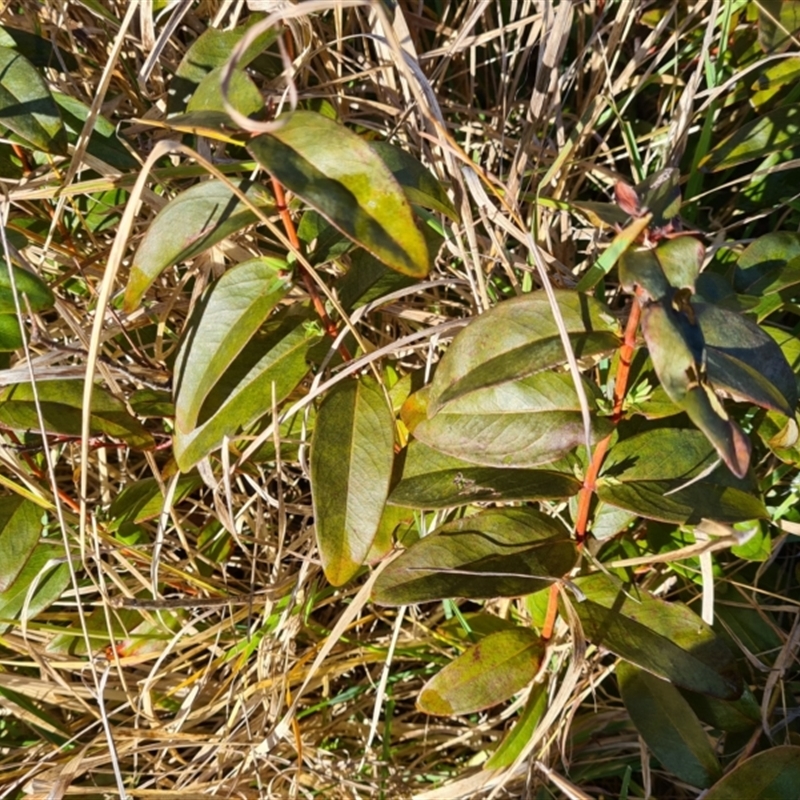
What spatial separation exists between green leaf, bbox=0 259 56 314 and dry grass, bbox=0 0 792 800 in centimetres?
13

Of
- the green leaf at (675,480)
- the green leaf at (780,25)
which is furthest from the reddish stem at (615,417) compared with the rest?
the green leaf at (780,25)

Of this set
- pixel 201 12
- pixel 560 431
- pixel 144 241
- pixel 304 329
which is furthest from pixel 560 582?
pixel 201 12

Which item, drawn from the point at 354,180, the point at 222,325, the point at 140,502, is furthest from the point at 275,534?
the point at 354,180

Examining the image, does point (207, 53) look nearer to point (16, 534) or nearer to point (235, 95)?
point (235, 95)

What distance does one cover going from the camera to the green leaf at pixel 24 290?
1.02 m

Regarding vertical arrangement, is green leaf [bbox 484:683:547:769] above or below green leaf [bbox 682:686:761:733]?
below

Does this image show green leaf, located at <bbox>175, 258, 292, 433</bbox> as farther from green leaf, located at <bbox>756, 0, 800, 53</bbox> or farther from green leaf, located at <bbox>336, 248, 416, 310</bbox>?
green leaf, located at <bbox>756, 0, 800, 53</bbox>

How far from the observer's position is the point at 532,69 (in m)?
1.56

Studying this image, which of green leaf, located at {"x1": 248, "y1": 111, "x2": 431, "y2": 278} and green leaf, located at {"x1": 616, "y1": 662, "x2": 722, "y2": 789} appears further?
green leaf, located at {"x1": 616, "y1": 662, "x2": 722, "y2": 789}

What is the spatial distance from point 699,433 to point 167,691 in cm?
92

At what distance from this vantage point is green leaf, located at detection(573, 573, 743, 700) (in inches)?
38.6

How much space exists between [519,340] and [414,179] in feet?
0.72

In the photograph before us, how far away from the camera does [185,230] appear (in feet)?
2.81

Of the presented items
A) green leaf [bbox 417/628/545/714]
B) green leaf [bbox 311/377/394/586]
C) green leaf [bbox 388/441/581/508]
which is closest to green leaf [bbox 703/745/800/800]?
green leaf [bbox 417/628/545/714]
